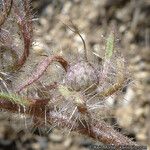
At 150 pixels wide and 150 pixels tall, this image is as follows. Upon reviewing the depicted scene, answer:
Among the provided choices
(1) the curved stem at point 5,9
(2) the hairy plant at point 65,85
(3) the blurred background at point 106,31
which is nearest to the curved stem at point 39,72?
(2) the hairy plant at point 65,85

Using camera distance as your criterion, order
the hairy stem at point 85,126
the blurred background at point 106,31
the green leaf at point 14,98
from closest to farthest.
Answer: the green leaf at point 14,98
the hairy stem at point 85,126
the blurred background at point 106,31

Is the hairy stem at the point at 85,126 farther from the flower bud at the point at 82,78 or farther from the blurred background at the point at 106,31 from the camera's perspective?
the blurred background at the point at 106,31

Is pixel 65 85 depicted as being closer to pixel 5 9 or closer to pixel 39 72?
pixel 39 72

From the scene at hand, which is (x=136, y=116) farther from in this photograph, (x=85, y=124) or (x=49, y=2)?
(x=85, y=124)

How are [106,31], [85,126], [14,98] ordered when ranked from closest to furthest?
[14,98]
[85,126]
[106,31]

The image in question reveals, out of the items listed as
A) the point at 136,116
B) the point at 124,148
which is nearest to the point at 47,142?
the point at 136,116

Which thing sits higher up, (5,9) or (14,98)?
(5,9)

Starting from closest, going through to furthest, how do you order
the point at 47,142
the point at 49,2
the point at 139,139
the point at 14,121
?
the point at 14,121 < the point at 139,139 < the point at 47,142 < the point at 49,2

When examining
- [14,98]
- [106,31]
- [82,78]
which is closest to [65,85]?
[82,78]
